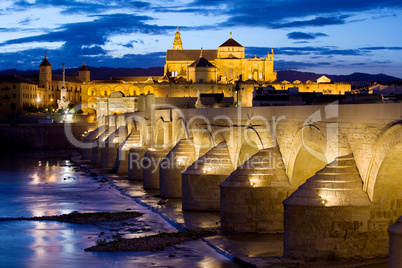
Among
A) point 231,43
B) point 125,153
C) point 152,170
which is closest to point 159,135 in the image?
point 125,153

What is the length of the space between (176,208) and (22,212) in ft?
20.6

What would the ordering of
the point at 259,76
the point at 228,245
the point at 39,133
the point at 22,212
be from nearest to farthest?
the point at 228,245
the point at 22,212
the point at 39,133
the point at 259,76

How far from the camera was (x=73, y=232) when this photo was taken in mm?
20156

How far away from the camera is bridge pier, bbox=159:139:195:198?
2677cm

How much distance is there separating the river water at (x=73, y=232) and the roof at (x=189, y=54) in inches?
2723

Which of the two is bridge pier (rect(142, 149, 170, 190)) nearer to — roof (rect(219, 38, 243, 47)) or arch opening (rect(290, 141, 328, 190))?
arch opening (rect(290, 141, 328, 190))

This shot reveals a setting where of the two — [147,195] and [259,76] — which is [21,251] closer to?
[147,195]

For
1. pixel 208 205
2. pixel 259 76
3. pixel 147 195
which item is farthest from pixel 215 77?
pixel 208 205

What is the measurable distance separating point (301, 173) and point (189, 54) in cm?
8657

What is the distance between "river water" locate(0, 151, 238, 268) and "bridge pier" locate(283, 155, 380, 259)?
2.09 m

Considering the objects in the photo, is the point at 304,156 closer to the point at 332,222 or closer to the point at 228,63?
the point at 332,222

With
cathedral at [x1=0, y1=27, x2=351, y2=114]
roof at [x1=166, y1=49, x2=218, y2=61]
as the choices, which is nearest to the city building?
cathedral at [x1=0, y1=27, x2=351, y2=114]

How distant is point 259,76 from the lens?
100062mm

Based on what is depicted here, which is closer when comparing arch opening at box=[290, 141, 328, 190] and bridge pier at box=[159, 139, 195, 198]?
arch opening at box=[290, 141, 328, 190]
